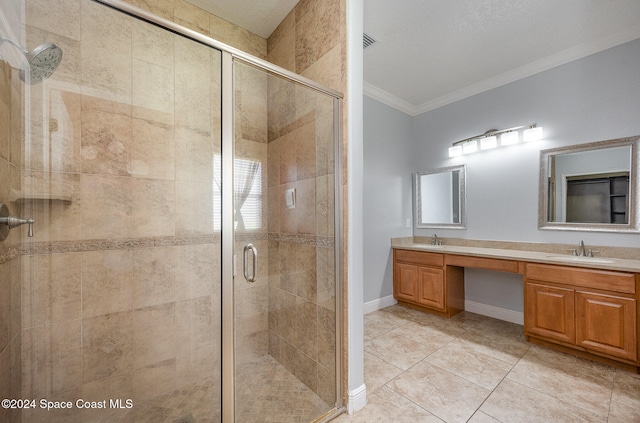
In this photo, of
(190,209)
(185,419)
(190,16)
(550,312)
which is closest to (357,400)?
(185,419)

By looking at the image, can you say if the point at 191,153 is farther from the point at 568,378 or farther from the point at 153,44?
the point at 568,378

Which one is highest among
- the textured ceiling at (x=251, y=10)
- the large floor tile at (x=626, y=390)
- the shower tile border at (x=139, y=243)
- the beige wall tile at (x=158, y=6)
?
the textured ceiling at (x=251, y=10)

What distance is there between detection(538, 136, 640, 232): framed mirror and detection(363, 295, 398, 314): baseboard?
1.84 metres

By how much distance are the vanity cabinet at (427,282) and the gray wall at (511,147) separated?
173mm

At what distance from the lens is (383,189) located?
3328 millimetres

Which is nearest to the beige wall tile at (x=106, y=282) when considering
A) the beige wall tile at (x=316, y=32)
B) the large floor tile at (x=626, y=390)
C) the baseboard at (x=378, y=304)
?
the beige wall tile at (x=316, y=32)

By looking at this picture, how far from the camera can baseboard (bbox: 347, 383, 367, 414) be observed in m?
1.51

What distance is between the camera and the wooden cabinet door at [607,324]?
5.88 feet

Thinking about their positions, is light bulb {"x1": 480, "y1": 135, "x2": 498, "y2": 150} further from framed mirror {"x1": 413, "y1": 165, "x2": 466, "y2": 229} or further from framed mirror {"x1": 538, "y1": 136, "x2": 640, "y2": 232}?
framed mirror {"x1": 538, "y1": 136, "x2": 640, "y2": 232}

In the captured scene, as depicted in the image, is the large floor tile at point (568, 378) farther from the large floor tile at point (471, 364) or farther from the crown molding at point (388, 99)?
the crown molding at point (388, 99)

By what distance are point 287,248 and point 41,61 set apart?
1547 millimetres

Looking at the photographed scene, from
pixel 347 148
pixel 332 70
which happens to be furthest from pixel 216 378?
pixel 332 70

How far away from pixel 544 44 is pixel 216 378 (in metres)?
3.73

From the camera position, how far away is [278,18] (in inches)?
81.9
